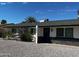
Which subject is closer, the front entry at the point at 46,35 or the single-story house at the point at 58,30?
the single-story house at the point at 58,30

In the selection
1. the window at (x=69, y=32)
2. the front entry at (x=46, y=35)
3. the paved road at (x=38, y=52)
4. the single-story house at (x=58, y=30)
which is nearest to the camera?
the paved road at (x=38, y=52)

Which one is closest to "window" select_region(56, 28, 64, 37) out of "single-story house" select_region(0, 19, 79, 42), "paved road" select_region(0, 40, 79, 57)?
"single-story house" select_region(0, 19, 79, 42)

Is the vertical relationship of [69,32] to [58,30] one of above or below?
below

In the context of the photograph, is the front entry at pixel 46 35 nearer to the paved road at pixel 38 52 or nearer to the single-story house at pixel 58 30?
the single-story house at pixel 58 30

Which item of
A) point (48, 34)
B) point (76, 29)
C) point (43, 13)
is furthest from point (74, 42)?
point (43, 13)

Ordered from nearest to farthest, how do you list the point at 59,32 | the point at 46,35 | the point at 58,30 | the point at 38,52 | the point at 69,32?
1. the point at 38,52
2. the point at 69,32
3. the point at 59,32
4. the point at 58,30
5. the point at 46,35

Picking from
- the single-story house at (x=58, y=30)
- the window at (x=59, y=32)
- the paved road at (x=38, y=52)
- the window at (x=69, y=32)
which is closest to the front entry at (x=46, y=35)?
the single-story house at (x=58, y=30)

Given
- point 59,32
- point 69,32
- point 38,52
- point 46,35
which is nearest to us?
point 38,52

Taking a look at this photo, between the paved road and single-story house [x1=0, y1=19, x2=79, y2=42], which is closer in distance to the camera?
the paved road

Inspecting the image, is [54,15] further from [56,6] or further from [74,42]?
[74,42]

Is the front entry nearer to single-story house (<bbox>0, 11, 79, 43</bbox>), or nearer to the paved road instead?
single-story house (<bbox>0, 11, 79, 43</bbox>)

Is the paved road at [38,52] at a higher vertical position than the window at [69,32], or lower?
lower

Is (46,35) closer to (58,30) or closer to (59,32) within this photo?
(58,30)

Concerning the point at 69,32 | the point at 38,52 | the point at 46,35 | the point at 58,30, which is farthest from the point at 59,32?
the point at 38,52
